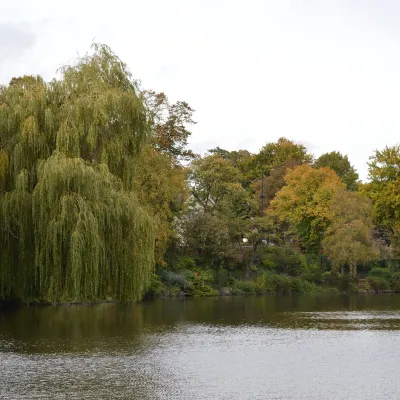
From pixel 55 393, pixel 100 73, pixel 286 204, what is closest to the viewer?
pixel 55 393

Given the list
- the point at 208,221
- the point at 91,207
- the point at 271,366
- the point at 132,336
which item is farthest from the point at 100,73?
the point at 208,221

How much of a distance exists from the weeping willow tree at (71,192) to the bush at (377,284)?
3760 centimetres

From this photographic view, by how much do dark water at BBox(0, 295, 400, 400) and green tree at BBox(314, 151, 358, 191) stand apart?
4203 centimetres

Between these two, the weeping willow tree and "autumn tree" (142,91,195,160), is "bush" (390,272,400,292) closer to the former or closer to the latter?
"autumn tree" (142,91,195,160)

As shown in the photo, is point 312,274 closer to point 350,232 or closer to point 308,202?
point 350,232

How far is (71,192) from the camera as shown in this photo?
990 inches

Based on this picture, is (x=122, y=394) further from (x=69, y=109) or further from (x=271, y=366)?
(x=69, y=109)

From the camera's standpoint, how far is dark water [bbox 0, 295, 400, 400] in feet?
58.2

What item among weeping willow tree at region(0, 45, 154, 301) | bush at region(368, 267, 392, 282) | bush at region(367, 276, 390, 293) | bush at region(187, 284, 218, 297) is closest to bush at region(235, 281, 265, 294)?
bush at region(187, 284, 218, 297)

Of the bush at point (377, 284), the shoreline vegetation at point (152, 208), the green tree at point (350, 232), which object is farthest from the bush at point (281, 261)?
the bush at point (377, 284)

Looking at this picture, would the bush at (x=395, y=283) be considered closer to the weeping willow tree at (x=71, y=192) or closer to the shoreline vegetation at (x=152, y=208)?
the shoreline vegetation at (x=152, y=208)

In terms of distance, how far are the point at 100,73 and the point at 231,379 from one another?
48.9ft

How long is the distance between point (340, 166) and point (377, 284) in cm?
2088

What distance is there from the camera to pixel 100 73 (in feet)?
96.4
